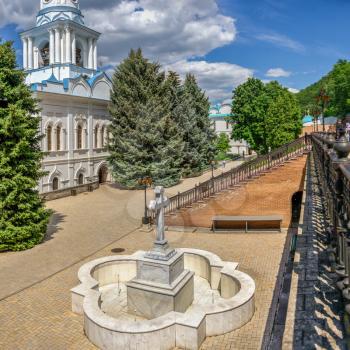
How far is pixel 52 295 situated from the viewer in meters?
10.1

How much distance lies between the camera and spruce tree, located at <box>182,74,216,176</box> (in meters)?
36.4

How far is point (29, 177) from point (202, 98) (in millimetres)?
28545

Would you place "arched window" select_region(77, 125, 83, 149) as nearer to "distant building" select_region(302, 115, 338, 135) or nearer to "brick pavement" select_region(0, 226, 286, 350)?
"brick pavement" select_region(0, 226, 286, 350)

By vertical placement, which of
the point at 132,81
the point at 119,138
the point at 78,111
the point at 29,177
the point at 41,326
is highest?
the point at 132,81

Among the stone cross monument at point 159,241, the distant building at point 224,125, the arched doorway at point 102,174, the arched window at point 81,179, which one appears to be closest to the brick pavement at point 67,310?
the stone cross monument at point 159,241

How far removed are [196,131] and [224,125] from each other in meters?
36.2

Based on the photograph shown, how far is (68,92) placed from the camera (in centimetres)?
2872

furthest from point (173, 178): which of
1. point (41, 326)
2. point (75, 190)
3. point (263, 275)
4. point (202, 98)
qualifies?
point (41, 326)

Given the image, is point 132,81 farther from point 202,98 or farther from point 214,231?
point 214,231

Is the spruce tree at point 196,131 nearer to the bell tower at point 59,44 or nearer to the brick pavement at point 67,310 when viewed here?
the bell tower at point 59,44

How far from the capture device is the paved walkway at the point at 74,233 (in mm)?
12031

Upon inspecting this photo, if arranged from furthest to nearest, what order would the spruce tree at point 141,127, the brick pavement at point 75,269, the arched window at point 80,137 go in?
1. the arched window at point 80,137
2. the spruce tree at point 141,127
3. the brick pavement at point 75,269

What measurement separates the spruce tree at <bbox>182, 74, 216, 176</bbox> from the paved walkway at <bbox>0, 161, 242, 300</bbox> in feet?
27.6

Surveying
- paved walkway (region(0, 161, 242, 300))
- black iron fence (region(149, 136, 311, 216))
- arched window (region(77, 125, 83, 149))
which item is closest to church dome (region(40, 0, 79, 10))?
arched window (region(77, 125, 83, 149))
